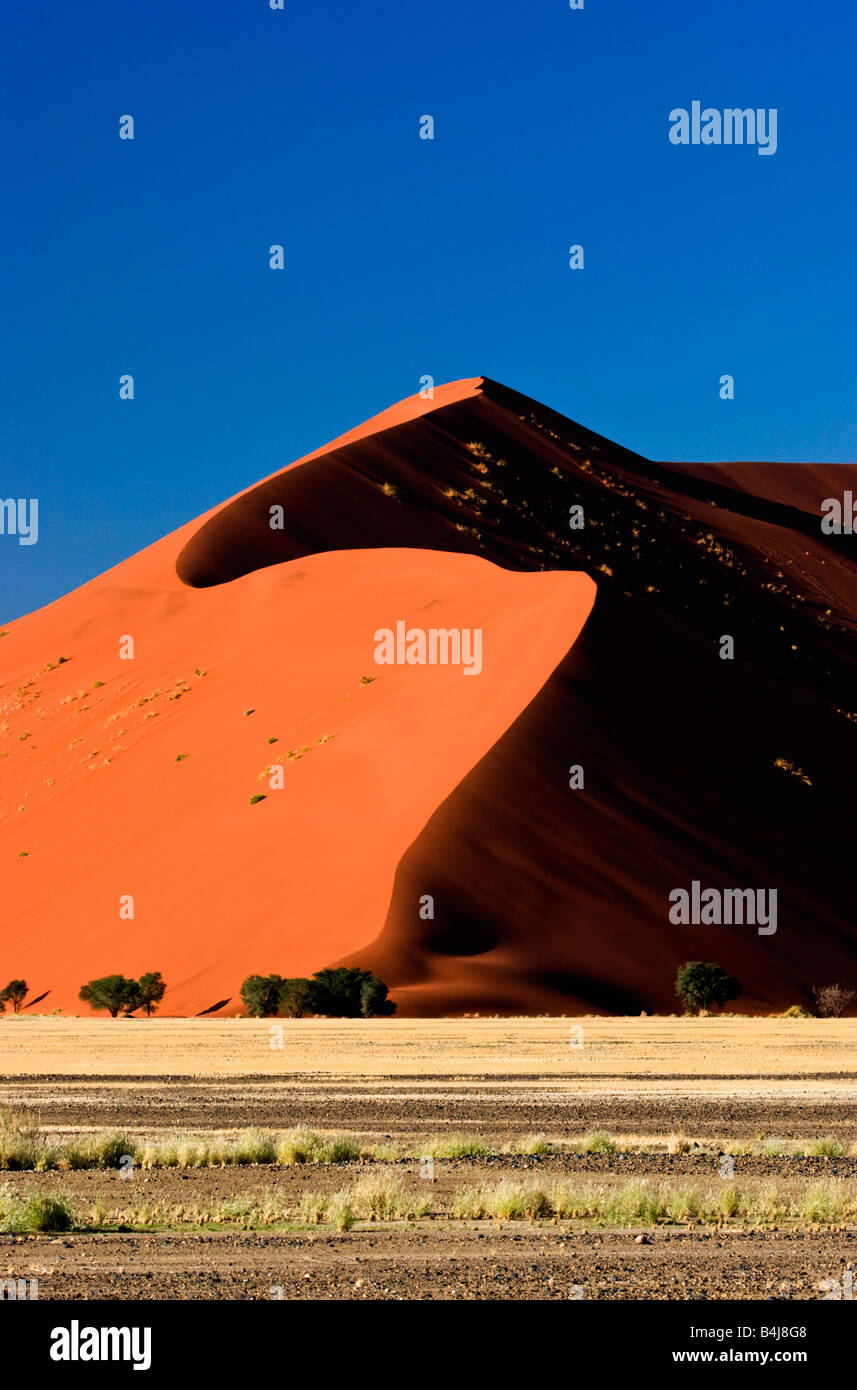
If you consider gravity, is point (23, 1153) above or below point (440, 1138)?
above

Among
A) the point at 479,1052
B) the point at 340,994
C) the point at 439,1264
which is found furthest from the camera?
the point at 340,994

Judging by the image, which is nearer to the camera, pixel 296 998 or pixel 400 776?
pixel 296 998

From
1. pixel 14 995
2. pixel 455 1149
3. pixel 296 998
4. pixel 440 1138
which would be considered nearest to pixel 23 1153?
pixel 455 1149

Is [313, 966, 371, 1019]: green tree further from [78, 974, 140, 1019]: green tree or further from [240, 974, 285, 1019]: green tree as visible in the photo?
[78, 974, 140, 1019]: green tree

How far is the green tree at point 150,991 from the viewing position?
45.3m

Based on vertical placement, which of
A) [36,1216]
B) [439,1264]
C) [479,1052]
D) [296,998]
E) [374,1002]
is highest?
[296,998]

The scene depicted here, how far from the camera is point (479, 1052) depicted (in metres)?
31.4

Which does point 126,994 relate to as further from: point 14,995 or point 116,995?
point 14,995

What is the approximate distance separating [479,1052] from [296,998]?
37.3ft

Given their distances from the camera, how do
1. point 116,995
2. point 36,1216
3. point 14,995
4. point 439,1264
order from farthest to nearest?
point 14,995 < point 116,995 < point 36,1216 < point 439,1264

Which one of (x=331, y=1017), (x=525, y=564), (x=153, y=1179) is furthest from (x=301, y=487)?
(x=153, y=1179)
